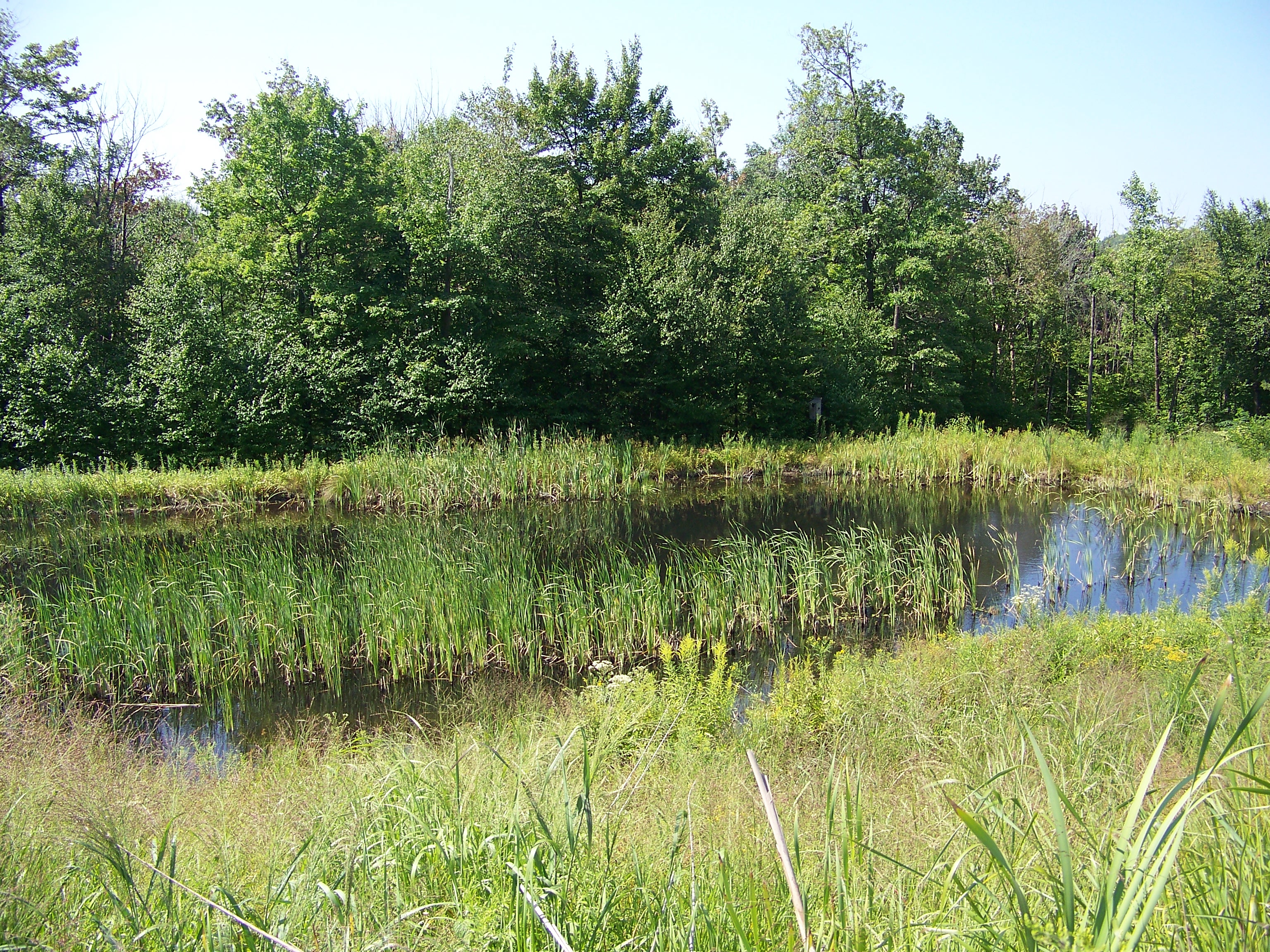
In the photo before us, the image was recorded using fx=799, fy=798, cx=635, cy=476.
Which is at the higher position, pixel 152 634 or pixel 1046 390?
pixel 1046 390

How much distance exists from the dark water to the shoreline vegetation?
0.79 metres

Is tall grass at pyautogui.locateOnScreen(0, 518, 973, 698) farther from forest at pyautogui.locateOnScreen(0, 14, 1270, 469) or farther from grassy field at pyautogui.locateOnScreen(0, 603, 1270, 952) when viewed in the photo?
forest at pyautogui.locateOnScreen(0, 14, 1270, 469)

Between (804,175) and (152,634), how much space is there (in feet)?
70.8

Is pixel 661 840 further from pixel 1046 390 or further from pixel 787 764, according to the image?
pixel 1046 390

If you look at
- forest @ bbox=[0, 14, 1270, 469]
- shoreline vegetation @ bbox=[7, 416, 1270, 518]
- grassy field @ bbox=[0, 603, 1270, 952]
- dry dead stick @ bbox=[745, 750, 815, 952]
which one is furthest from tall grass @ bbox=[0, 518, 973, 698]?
forest @ bbox=[0, 14, 1270, 469]

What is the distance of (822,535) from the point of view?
1134cm

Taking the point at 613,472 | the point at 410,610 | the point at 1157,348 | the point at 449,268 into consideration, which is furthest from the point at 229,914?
the point at 1157,348

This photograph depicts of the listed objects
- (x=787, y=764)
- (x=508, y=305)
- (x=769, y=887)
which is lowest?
(x=787, y=764)

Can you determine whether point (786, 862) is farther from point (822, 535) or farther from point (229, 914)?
point (822, 535)

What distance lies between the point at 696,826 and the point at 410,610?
4.58 m

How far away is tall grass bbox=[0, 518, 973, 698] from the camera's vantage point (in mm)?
6281

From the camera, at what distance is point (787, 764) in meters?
4.26

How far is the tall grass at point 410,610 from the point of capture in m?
6.28

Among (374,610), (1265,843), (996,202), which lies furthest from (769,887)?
(996,202)
